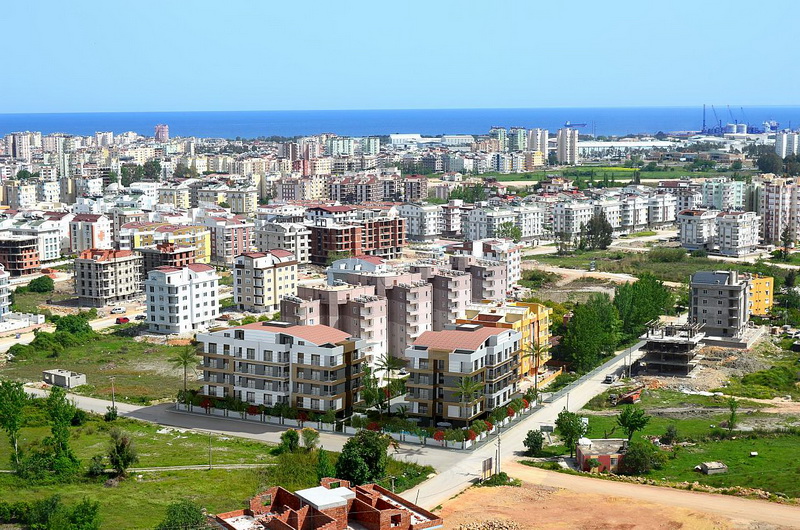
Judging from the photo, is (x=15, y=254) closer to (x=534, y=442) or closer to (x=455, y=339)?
(x=455, y=339)

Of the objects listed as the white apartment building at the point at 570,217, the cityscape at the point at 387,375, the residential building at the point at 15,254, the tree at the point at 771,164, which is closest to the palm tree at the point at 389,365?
the cityscape at the point at 387,375

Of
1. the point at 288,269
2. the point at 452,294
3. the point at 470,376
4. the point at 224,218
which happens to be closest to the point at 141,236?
the point at 224,218

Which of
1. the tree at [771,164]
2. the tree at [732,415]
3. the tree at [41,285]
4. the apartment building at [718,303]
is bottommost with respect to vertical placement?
the tree at [732,415]

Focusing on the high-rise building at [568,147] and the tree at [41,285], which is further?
the high-rise building at [568,147]

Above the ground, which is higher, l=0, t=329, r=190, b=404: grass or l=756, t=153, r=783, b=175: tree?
l=756, t=153, r=783, b=175: tree

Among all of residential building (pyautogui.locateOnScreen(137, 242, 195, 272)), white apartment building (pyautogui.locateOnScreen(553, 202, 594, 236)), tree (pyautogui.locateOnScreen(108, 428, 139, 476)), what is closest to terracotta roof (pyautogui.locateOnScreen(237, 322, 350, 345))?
tree (pyautogui.locateOnScreen(108, 428, 139, 476))

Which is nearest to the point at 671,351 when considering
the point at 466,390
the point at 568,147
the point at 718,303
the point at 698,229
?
the point at 718,303

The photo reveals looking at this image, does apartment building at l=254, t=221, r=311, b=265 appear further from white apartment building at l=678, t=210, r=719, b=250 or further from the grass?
white apartment building at l=678, t=210, r=719, b=250

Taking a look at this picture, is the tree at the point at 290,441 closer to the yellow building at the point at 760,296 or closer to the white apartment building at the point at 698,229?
the yellow building at the point at 760,296
